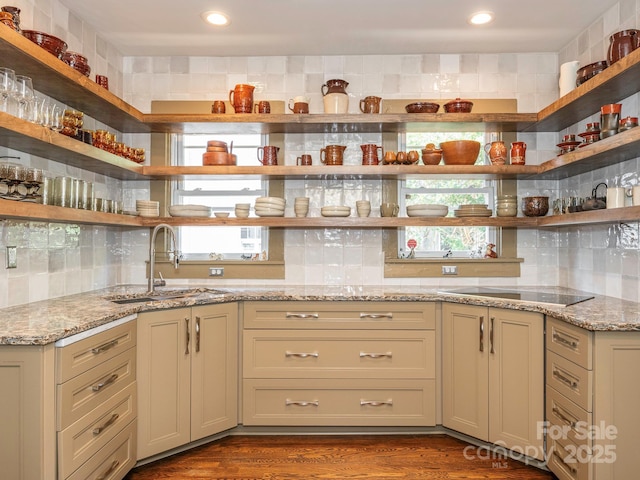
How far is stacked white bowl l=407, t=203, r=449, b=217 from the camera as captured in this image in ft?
10.7

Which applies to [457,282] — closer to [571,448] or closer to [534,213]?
[534,213]

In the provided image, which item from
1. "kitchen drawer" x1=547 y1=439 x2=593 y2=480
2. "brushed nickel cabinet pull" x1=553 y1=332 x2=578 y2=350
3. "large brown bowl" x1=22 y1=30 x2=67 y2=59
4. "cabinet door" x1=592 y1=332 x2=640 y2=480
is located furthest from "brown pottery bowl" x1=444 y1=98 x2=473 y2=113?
"large brown bowl" x1=22 y1=30 x2=67 y2=59

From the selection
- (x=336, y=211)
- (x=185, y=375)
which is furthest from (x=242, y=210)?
(x=185, y=375)

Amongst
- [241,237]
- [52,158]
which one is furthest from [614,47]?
[52,158]

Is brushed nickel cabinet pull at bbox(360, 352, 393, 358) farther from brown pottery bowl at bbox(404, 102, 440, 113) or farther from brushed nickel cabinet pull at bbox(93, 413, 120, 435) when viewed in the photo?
brown pottery bowl at bbox(404, 102, 440, 113)

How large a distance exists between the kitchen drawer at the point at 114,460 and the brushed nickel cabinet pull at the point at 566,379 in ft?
7.33

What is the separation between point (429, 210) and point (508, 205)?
59 centimetres

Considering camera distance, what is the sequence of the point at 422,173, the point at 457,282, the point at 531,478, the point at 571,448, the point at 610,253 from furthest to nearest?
the point at 457,282 → the point at 422,173 → the point at 610,253 → the point at 531,478 → the point at 571,448

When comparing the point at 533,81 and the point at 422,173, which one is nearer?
the point at 422,173

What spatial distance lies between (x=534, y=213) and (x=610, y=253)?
57cm

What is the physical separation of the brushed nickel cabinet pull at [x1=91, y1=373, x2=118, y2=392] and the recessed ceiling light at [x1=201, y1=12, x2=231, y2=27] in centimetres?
226

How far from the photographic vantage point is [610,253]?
9.39 feet

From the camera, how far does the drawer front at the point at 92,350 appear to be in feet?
5.94

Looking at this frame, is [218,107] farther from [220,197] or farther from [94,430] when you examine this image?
[94,430]
